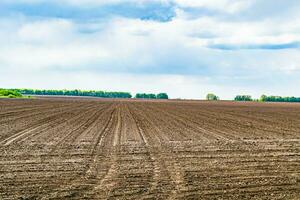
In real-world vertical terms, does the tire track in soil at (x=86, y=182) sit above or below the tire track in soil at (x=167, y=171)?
below

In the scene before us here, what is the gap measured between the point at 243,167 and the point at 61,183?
5109 mm

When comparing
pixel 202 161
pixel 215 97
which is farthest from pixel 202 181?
pixel 215 97

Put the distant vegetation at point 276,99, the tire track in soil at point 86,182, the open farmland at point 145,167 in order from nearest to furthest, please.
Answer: the tire track in soil at point 86,182 < the open farmland at point 145,167 < the distant vegetation at point 276,99

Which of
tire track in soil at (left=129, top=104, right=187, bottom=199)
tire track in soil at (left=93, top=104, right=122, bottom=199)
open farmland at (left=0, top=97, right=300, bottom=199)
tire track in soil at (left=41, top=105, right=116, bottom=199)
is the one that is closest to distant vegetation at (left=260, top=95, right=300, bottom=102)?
open farmland at (left=0, top=97, right=300, bottom=199)

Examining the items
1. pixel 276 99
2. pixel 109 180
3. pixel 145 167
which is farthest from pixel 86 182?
pixel 276 99

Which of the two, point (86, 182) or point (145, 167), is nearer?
point (86, 182)

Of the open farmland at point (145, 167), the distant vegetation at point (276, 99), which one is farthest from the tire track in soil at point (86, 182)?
the distant vegetation at point (276, 99)

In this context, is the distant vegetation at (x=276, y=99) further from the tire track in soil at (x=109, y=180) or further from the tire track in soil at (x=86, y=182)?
the tire track in soil at (x=86, y=182)

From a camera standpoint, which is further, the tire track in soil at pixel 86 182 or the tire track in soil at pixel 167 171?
the tire track in soil at pixel 167 171

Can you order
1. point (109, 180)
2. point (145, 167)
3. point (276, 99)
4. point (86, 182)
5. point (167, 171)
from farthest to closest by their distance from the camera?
point (276, 99)
point (145, 167)
point (167, 171)
point (109, 180)
point (86, 182)

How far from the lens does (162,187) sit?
9.23 m

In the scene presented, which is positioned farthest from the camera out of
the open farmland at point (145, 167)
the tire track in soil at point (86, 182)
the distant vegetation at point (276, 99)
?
the distant vegetation at point (276, 99)

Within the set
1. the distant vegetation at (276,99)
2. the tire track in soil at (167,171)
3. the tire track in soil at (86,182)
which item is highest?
the distant vegetation at (276,99)

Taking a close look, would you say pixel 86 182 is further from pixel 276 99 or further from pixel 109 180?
pixel 276 99
